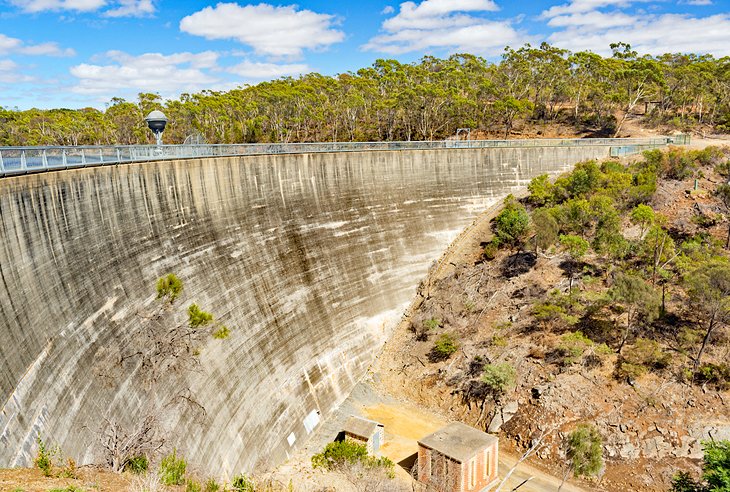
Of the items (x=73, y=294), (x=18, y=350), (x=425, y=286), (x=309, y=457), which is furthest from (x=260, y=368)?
(x=425, y=286)

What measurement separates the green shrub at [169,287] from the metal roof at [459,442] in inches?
518

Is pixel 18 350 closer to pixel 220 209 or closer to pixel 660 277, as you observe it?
pixel 220 209

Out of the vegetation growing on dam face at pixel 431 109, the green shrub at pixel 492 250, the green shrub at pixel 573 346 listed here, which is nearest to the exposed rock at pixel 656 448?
the green shrub at pixel 573 346

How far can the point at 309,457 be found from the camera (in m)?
26.8

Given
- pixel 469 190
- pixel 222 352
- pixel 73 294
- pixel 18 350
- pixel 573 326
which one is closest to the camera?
pixel 18 350

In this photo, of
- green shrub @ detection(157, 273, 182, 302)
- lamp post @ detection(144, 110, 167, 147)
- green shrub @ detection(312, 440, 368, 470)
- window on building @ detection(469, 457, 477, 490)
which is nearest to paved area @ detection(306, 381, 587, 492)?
window on building @ detection(469, 457, 477, 490)

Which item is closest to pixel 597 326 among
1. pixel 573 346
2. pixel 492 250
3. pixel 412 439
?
pixel 573 346

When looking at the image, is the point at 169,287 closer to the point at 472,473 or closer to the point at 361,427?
the point at 361,427

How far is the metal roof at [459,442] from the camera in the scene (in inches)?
921

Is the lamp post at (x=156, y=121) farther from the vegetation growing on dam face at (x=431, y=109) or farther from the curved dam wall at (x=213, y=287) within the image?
the vegetation growing on dam face at (x=431, y=109)

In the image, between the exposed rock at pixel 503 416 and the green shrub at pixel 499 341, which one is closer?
the exposed rock at pixel 503 416

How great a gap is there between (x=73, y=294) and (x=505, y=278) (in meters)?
28.1

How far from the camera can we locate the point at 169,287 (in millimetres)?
23531

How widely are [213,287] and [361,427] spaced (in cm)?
1037
